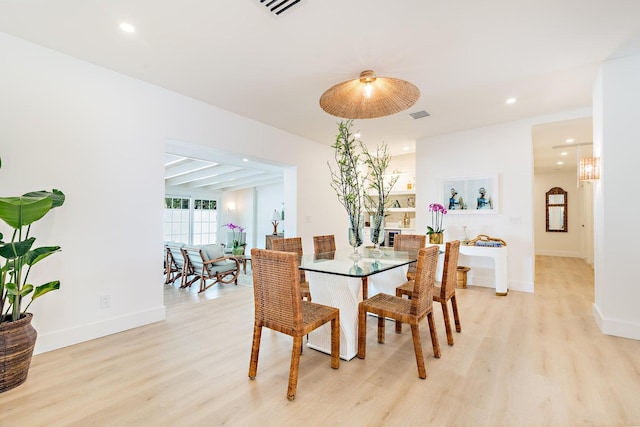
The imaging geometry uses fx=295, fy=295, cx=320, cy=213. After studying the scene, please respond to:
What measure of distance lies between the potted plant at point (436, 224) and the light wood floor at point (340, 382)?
1.90 m

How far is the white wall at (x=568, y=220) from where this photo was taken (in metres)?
7.98

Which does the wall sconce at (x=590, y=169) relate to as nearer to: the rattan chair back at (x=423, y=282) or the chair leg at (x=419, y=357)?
the rattan chair back at (x=423, y=282)

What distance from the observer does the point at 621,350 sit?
97.7 inches

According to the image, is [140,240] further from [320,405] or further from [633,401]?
[633,401]

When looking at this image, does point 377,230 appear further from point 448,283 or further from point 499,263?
point 499,263

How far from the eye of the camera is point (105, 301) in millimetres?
2852

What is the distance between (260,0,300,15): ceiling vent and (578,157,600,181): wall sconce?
335 cm

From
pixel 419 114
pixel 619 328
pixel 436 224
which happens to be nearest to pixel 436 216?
pixel 436 224

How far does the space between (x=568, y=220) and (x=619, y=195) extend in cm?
667

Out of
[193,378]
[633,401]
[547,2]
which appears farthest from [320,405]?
[547,2]

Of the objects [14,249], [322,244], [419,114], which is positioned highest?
[419,114]

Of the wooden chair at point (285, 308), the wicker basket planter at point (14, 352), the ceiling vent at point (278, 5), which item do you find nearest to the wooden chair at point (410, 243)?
the wooden chair at point (285, 308)

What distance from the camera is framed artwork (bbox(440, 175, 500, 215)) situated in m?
4.73

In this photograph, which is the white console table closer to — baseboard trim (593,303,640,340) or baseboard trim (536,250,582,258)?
baseboard trim (593,303,640,340)
